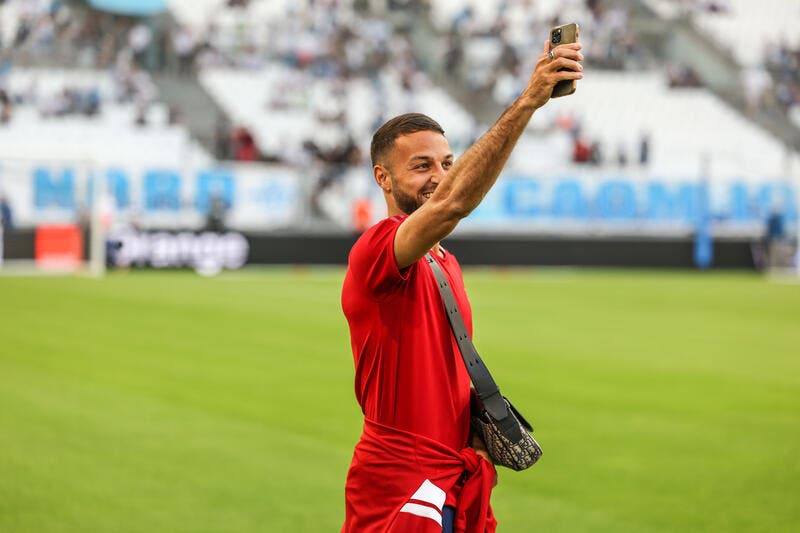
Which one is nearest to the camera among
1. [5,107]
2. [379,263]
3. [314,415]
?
[379,263]

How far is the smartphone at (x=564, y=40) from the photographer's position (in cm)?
333

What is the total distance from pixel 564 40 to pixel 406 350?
115 cm

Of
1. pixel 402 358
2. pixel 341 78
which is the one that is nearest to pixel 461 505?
pixel 402 358

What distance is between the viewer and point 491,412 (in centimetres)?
381

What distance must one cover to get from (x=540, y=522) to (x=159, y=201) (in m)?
24.8

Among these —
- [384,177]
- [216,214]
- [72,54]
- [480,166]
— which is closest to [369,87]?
[72,54]

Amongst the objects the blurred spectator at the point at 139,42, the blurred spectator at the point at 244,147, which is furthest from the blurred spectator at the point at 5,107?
the blurred spectator at the point at 244,147

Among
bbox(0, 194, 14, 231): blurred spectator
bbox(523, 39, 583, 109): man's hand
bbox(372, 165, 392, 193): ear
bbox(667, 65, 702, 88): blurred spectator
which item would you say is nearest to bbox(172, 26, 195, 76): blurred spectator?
bbox(0, 194, 14, 231): blurred spectator

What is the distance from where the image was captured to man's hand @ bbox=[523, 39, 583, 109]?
3.32 meters

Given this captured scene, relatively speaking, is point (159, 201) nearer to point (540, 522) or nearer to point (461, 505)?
point (540, 522)

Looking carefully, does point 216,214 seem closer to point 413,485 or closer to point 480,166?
point 413,485

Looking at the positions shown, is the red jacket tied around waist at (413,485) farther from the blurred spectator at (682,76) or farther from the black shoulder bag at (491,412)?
the blurred spectator at (682,76)

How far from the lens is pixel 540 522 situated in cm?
685

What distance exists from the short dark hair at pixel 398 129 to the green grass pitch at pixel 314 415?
11.2ft
